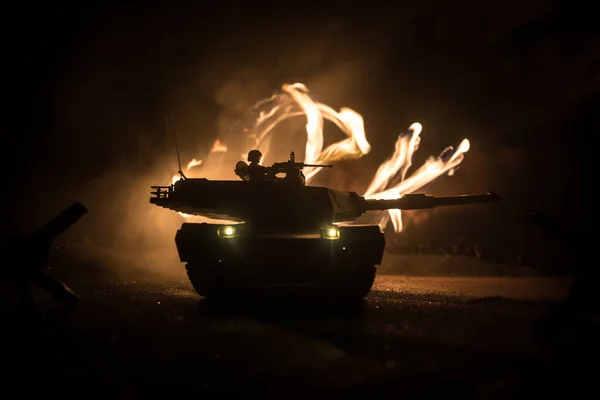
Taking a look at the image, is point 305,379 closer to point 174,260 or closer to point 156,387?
point 156,387

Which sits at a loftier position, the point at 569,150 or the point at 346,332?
the point at 569,150

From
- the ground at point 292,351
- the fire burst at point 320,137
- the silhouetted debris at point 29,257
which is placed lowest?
the ground at point 292,351

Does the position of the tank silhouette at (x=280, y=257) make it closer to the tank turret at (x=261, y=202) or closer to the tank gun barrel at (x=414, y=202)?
the tank turret at (x=261, y=202)

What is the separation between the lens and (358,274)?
9633 mm

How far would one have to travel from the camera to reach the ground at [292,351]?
4.88 metres

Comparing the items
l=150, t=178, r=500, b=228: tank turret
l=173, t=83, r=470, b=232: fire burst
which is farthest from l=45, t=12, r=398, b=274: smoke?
l=150, t=178, r=500, b=228: tank turret

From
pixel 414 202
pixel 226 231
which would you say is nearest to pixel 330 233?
pixel 226 231

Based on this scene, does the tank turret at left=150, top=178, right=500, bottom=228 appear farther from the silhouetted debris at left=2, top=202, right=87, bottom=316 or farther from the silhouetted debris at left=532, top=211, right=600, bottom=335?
the silhouetted debris at left=532, top=211, right=600, bottom=335

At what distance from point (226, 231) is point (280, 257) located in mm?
853

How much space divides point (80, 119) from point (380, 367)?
1858 centimetres

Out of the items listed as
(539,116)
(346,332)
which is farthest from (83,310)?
(539,116)

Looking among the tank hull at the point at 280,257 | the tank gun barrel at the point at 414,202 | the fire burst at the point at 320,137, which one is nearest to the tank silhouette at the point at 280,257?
the tank hull at the point at 280,257

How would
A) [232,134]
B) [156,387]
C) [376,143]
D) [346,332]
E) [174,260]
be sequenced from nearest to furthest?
[156,387] → [346,332] → [174,260] → [232,134] → [376,143]

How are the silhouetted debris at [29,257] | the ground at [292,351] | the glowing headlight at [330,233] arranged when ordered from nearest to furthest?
1. the ground at [292,351]
2. the silhouetted debris at [29,257]
3. the glowing headlight at [330,233]
